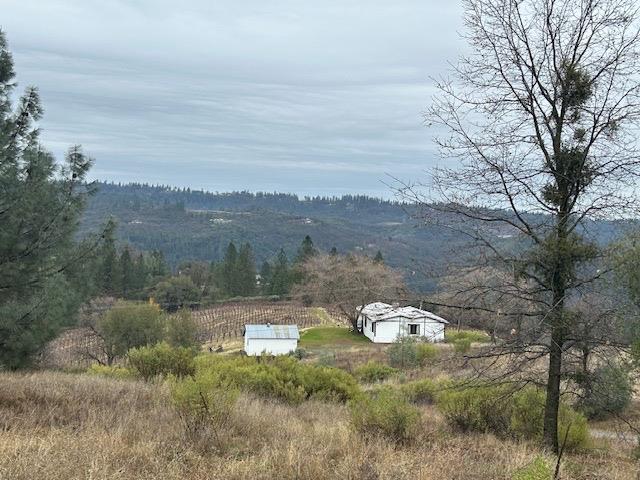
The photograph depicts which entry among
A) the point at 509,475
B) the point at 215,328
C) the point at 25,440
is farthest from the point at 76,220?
the point at 215,328

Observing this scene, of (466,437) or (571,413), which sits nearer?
(466,437)

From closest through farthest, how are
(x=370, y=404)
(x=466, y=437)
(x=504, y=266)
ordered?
(x=504, y=266)
(x=370, y=404)
(x=466, y=437)

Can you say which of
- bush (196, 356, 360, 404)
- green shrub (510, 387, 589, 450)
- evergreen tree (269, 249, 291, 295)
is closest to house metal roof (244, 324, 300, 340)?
bush (196, 356, 360, 404)

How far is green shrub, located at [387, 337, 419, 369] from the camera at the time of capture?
2880cm

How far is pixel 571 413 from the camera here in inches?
364

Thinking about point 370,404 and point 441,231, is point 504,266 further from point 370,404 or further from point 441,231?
point 370,404

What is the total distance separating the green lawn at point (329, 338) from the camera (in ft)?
149

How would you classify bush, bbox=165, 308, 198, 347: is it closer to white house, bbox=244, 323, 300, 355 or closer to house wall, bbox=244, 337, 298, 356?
house wall, bbox=244, 337, 298, 356

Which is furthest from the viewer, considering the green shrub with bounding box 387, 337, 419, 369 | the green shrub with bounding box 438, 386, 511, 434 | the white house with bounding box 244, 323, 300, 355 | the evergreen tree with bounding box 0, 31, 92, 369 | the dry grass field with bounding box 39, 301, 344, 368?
the dry grass field with bounding box 39, 301, 344, 368

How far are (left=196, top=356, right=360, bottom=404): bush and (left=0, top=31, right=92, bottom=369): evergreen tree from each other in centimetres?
355

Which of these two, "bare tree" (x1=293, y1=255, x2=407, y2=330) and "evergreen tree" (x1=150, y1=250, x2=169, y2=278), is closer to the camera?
"bare tree" (x1=293, y1=255, x2=407, y2=330)

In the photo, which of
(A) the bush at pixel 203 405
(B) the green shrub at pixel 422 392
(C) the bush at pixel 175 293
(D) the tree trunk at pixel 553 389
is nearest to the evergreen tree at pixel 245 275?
(C) the bush at pixel 175 293

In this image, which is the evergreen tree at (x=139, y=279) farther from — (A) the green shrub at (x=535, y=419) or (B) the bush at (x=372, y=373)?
(A) the green shrub at (x=535, y=419)

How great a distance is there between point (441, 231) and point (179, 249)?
18820cm
